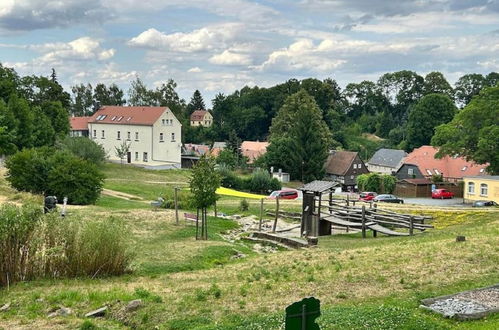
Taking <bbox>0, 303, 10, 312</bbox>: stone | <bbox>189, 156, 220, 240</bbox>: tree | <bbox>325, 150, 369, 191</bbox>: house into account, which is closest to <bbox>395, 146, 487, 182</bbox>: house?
<bbox>325, 150, 369, 191</bbox>: house

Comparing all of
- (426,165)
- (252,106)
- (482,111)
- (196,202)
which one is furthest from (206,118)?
(196,202)

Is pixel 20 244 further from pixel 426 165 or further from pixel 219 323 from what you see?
pixel 426 165

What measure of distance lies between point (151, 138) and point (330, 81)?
244ft

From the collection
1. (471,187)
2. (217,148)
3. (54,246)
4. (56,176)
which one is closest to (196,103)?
(217,148)

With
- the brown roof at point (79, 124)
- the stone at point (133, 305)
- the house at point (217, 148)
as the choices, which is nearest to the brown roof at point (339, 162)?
the house at point (217, 148)

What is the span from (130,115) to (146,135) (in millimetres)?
4943

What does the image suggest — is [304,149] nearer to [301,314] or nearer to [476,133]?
[476,133]

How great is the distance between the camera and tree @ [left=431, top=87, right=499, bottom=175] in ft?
189

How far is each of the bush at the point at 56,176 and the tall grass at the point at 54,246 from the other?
17.8m

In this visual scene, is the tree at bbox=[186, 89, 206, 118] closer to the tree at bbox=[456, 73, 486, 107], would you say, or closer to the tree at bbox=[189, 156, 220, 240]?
the tree at bbox=[456, 73, 486, 107]

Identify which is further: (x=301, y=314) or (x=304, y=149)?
(x=304, y=149)

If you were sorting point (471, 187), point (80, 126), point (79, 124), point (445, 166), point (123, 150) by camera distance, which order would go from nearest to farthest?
point (471, 187) → point (123, 150) → point (445, 166) → point (80, 126) → point (79, 124)

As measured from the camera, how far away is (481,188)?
55281 millimetres

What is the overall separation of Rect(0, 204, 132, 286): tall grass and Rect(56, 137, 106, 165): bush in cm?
4378
